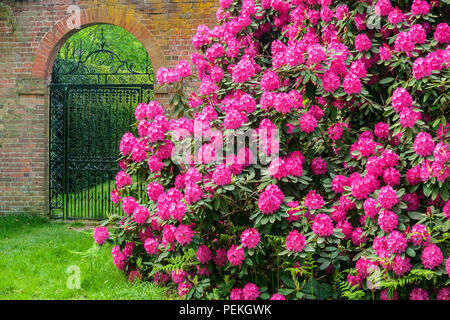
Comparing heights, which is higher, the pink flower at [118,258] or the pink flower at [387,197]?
the pink flower at [387,197]


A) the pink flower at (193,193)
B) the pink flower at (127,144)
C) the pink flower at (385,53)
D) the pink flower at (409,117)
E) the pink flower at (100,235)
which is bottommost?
the pink flower at (100,235)

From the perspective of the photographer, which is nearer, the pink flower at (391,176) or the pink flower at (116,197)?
the pink flower at (391,176)

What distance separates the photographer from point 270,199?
3.67 metres

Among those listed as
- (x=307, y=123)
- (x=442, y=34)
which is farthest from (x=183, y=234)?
(x=442, y=34)

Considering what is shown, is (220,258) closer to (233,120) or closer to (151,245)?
(151,245)

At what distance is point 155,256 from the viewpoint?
4613mm

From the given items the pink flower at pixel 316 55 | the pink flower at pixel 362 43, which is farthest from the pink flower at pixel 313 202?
the pink flower at pixel 362 43

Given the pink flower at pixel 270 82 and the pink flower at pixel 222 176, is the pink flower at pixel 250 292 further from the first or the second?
the pink flower at pixel 270 82

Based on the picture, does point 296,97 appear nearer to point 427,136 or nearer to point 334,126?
point 334,126

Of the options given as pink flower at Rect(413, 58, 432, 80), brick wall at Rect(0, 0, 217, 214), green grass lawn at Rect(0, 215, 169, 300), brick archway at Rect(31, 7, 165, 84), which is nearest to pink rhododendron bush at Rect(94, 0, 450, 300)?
pink flower at Rect(413, 58, 432, 80)

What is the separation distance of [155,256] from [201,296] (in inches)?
29.1

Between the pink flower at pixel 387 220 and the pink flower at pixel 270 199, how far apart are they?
70 centimetres

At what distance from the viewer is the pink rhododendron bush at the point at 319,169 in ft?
12.0

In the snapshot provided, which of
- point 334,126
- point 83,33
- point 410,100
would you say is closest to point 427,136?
point 410,100
